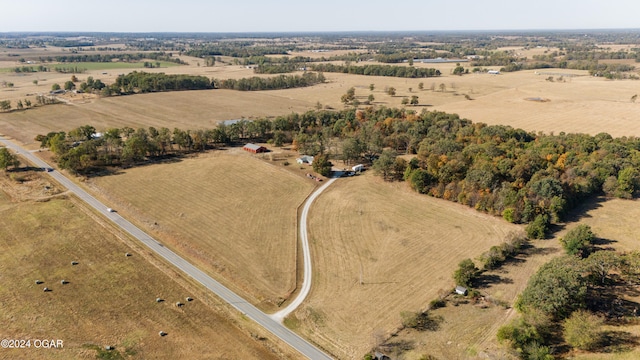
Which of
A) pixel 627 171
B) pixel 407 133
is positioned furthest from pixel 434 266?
pixel 407 133

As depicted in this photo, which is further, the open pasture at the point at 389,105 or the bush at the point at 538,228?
the open pasture at the point at 389,105

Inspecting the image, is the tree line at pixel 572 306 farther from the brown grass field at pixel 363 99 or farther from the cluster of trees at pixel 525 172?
the brown grass field at pixel 363 99

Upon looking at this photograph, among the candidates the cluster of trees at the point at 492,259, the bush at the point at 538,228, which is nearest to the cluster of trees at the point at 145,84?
the cluster of trees at the point at 492,259

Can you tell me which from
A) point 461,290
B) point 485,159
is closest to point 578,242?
point 461,290

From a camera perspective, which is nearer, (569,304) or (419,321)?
(569,304)

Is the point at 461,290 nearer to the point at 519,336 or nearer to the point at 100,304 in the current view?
→ the point at 519,336

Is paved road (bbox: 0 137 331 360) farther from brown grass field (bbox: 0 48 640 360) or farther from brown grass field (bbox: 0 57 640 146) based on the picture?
brown grass field (bbox: 0 57 640 146)

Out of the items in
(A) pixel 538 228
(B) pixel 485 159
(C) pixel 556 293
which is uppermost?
(B) pixel 485 159
